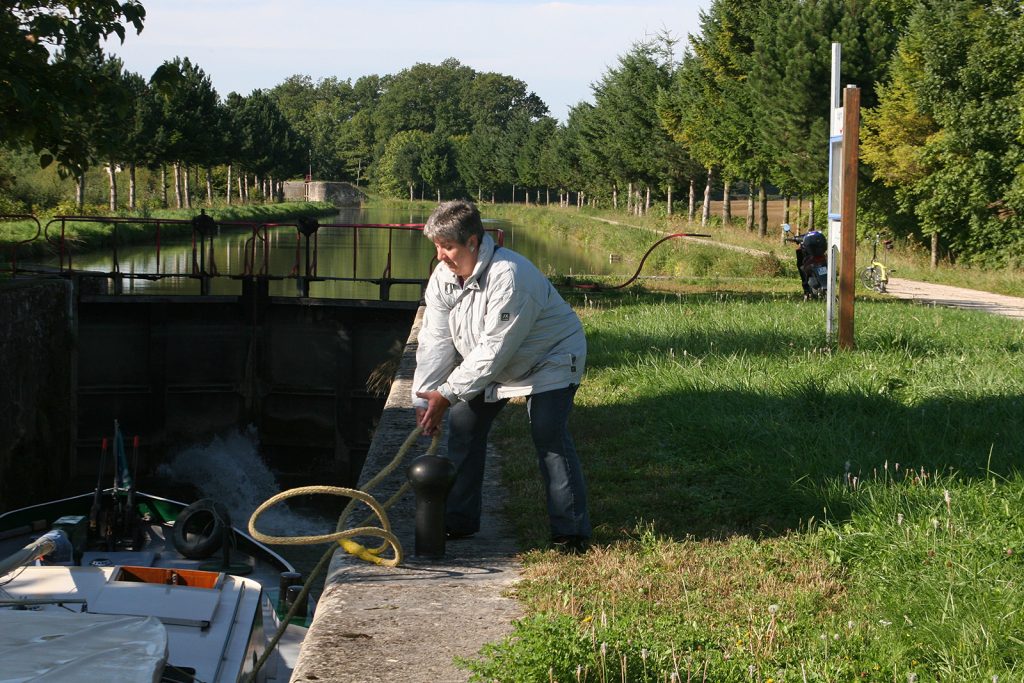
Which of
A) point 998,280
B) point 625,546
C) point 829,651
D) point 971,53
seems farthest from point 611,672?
point 971,53

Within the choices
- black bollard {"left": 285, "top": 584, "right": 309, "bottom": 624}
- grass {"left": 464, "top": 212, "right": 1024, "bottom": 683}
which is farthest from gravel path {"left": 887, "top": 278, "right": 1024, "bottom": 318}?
black bollard {"left": 285, "top": 584, "right": 309, "bottom": 624}

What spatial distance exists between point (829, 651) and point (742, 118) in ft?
112

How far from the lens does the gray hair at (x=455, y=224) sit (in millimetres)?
4918

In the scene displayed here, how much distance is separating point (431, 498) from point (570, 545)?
0.67 m

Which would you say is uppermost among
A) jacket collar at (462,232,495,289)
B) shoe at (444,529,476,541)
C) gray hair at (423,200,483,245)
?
gray hair at (423,200,483,245)

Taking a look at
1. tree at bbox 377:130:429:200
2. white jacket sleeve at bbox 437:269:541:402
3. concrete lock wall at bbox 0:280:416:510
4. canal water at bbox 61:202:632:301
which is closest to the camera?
white jacket sleeve at bbox 437:269:541:402

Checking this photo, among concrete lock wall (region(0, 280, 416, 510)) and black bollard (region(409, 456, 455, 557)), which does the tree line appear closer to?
concrete lock wall (region(0, 280, 416, 510))

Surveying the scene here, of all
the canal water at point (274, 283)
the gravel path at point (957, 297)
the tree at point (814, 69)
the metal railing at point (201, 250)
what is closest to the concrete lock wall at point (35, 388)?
the metal railing at point (201, 250)

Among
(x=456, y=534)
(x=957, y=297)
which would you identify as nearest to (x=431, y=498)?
(x=456, y=534)

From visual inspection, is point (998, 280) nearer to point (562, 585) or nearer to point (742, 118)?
point (742, 118)

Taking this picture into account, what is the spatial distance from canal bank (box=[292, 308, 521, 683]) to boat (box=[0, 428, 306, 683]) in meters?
0.34

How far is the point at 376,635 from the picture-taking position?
4293 millimetres

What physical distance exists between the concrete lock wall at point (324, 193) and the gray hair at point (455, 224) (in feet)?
360

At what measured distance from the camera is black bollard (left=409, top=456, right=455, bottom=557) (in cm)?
509
